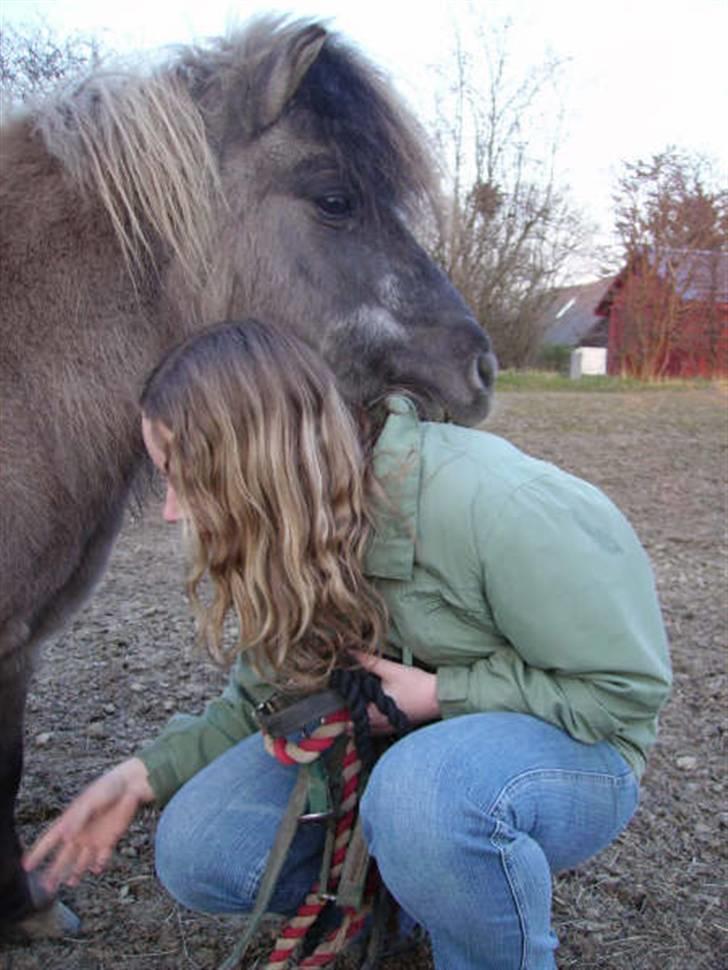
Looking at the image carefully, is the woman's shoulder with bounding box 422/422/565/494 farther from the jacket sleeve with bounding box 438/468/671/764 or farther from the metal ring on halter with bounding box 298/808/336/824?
the metal ring on halter with bounding box 298/808/336/824

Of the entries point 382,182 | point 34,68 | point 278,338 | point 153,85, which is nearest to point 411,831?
point 278,338

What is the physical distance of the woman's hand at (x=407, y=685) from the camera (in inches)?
64.7

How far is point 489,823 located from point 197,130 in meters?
1.50

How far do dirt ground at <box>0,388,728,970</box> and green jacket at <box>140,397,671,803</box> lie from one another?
68 centimetres

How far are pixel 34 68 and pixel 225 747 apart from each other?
2.79 metres

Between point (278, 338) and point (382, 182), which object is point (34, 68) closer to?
point (382, 182)

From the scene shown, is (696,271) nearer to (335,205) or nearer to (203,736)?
(335,205)

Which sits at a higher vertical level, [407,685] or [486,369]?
[486,369]

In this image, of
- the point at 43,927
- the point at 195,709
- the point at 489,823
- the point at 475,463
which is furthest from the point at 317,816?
the point at 195,709

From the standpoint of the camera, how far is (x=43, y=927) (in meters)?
2.12

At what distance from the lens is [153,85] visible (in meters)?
2.05

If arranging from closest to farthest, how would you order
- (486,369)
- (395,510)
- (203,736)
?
1. (395,510)
2. (203,736)
3. (486,369)

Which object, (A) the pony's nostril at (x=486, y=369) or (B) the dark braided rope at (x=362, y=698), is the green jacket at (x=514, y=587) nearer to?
(B) the dark braided rope at (x=362, y=698)

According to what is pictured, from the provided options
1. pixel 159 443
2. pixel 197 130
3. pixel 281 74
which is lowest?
pixel 159 443
